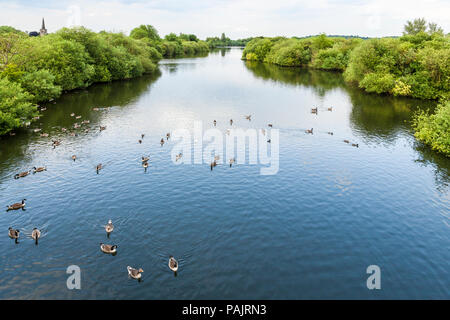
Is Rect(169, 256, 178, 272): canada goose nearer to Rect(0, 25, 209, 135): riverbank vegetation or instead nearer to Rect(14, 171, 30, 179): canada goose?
Rect(14, 171, 30, 179): canada goose

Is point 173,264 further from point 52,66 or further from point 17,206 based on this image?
point 52,66

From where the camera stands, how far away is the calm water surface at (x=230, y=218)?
2427cm

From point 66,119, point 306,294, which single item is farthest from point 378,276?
point 66,119

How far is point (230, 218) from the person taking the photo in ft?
109

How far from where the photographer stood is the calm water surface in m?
24.3

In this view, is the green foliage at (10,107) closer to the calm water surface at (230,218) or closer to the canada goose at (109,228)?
the calm water surface at (230,218)

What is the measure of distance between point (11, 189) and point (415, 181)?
5474cm

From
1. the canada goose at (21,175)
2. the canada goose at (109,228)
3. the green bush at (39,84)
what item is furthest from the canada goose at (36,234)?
the green bush at (39,84)

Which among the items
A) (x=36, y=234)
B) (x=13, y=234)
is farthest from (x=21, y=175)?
(x=36, y=234)

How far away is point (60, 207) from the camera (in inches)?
1347

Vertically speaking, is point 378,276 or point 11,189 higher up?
point 11,189

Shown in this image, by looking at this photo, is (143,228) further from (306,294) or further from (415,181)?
(415,181)

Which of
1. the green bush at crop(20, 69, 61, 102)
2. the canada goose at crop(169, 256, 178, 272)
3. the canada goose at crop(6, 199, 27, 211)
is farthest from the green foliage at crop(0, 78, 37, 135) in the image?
the canada goose at crop(169, 256, 178, 272)

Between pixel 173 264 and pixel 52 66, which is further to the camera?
pixel 52 66
